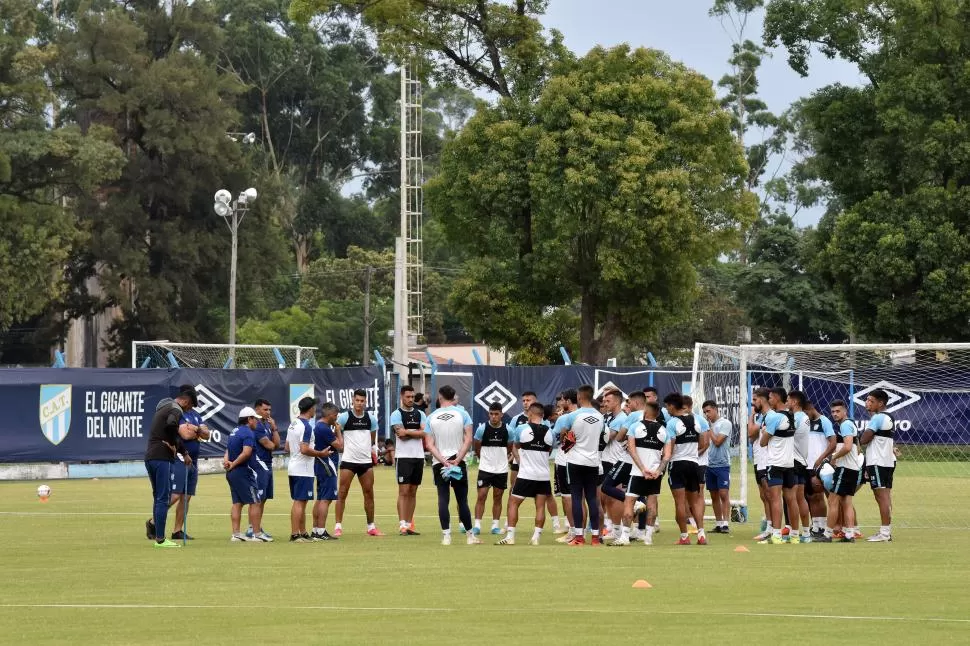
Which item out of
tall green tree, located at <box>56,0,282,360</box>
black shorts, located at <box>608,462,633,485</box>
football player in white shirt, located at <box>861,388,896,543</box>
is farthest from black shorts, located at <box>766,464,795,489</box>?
tall green tree, located at <box>56,0,282,360</box>

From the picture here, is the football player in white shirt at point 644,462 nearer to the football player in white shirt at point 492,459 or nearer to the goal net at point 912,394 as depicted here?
the football player in white shirt at point 492,459

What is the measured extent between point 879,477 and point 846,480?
52 centimetres

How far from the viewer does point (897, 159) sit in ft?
154

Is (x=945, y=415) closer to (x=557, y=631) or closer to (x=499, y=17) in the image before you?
(x=499, y=17)

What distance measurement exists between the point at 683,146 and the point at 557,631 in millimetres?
36880

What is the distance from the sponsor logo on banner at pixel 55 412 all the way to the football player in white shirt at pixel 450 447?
16700 millimetres

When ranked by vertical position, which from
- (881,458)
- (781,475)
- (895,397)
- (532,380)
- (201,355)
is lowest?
(781,475)

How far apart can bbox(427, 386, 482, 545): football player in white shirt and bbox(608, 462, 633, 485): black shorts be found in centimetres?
182

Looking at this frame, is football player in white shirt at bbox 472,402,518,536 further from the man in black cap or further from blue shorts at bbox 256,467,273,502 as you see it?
the man in black cap

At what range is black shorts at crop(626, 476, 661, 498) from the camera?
60.3 ft

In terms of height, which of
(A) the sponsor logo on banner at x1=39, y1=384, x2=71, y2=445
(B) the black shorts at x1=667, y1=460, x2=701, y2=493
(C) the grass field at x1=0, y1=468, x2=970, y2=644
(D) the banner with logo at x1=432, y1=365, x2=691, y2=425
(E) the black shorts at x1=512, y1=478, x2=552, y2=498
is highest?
(D) the banner with logo at x1=432, y1=365, x2=691, y2=425

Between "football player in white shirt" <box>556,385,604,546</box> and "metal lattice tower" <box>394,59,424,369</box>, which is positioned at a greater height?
"metal lattice tower" <box>394,59,424,369</box>

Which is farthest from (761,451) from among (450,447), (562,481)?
(450,447)

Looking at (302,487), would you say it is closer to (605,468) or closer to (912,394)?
(605,468)
